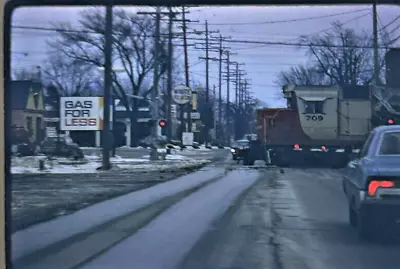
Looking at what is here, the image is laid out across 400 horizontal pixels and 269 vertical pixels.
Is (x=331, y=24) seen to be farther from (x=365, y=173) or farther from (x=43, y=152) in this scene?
(x=43, y=152)

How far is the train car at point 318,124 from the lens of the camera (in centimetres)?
292

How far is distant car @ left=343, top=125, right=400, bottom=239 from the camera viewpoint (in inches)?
106

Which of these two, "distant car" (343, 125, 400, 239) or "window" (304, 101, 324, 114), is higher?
"window" (304, 101, 324, 114)

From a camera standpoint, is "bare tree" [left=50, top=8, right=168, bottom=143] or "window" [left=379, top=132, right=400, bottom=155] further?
"bare tree" [left=50, top=8, right=168, bottom=143]

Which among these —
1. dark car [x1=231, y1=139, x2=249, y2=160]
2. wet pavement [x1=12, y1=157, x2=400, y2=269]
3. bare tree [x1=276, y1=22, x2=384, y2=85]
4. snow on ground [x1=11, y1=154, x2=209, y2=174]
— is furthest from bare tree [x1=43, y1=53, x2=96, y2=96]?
bare tree [x1=276, y1=22, x2=384, y2=85]

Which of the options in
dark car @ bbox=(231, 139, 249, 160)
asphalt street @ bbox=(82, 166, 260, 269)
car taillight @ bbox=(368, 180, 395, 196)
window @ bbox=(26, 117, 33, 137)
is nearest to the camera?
car taillight @ bbox=(368, 180, 395, 196)

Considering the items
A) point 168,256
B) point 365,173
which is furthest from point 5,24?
point 365,173

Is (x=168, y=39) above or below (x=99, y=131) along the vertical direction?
above

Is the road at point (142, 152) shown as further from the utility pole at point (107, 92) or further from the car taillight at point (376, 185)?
the car taillight at point (376, 185)

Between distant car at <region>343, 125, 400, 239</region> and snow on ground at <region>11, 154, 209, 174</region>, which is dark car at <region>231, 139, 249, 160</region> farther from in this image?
distant car at <region>343, 125, 400, 239</region>

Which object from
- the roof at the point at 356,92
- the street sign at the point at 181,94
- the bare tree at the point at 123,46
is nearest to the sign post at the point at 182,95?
the street sign at the point at 181,94

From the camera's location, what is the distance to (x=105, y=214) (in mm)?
3006

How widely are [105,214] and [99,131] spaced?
0.40m

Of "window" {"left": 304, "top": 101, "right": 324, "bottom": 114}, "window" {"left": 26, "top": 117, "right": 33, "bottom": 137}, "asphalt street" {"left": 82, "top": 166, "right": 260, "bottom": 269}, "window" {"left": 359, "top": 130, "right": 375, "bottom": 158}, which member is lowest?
"asphalt street" {"left": 82, "top": 166, "right": 260, "bottom": 269}
